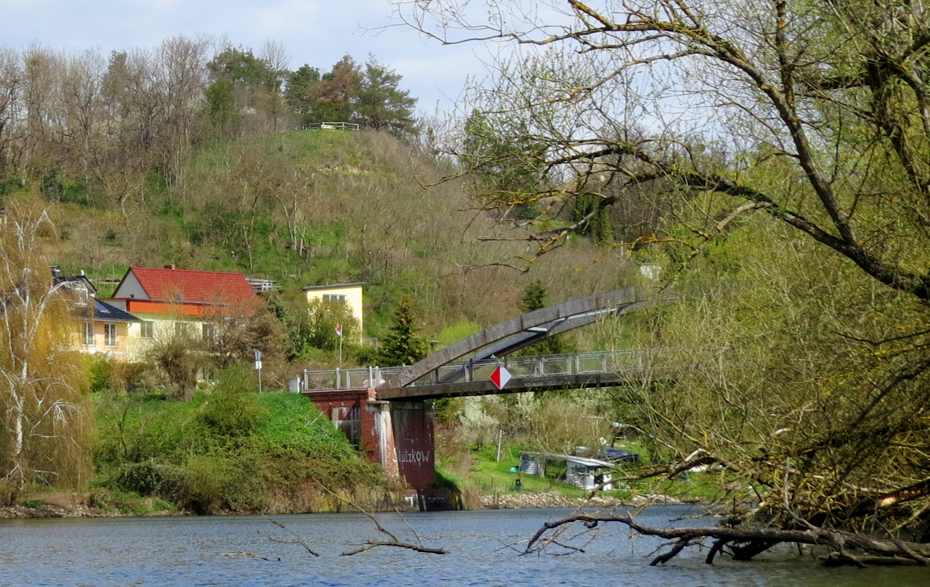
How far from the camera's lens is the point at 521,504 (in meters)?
49.4

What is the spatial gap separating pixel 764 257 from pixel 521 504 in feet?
103

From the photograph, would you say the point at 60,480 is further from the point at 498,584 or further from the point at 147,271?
the point at 147,271

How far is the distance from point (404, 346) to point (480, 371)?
455 inches

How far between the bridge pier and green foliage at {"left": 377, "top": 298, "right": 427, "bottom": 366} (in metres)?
5.88

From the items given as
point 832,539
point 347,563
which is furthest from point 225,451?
point 832,539

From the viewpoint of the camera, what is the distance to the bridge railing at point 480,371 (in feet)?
131

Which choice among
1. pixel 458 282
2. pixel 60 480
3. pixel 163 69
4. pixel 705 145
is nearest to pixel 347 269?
pixel 458 282

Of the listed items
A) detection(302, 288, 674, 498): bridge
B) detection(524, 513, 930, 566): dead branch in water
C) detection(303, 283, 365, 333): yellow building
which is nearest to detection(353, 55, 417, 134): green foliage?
detection(303, 283, 365, 333): yellow building

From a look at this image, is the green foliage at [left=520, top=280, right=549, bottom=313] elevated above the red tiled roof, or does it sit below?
below

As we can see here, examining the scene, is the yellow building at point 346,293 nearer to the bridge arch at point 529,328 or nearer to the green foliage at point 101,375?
the green foliage at point 101,375

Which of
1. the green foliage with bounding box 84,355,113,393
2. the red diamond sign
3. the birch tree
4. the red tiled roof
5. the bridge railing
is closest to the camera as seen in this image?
the birch tree

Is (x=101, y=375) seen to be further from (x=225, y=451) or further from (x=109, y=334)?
(x=109, y=334)

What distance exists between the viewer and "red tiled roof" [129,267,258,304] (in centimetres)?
6725

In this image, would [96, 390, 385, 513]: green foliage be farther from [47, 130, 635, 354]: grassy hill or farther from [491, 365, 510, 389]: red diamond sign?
[47, 130, 635, 354]: grassy hill
